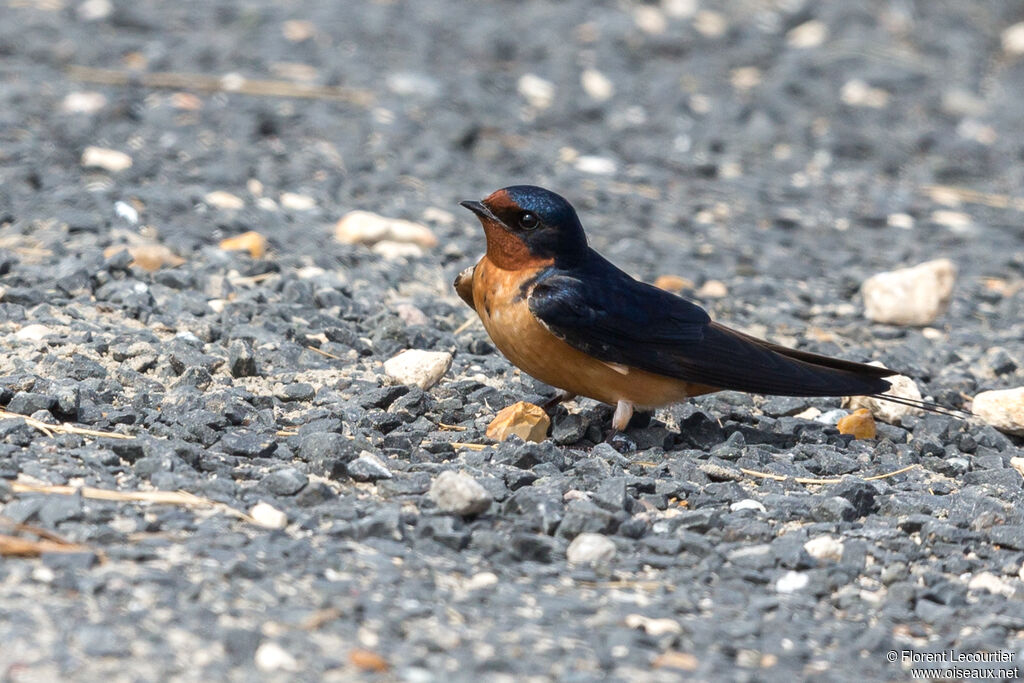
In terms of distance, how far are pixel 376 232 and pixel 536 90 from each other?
8.80 feet

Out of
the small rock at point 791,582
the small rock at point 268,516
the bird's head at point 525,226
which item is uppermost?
the bird's head at point 525,226

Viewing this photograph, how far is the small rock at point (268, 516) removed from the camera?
10.1ft

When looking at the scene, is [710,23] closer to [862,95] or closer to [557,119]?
[862,95]

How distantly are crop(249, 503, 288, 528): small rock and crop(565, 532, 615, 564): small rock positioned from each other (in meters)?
0.67

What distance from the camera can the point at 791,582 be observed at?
10.2 feet

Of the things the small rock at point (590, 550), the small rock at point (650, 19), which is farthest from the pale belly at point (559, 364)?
the small rock at point (650, 19)

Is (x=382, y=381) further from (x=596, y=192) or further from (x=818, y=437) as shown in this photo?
(x=596, y=192)

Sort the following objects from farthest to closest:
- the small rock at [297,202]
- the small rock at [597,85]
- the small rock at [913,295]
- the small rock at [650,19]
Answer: the small rock at [650,19], the small rock at [597,85], the small rock at [297,202], the small rock at [913,295]

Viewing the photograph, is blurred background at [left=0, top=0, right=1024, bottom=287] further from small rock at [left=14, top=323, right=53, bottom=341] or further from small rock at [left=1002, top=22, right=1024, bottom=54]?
small rock at [left=14, top=323, right=53, bottom=341]

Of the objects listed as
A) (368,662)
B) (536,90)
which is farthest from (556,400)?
(536,90)

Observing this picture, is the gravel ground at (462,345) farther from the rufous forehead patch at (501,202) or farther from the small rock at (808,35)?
the rufous forehead patch at (501,202)

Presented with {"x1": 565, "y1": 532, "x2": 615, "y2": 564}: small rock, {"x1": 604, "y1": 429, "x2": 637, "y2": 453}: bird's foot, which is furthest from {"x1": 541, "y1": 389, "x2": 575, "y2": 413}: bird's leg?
→ {"x1": 565, "y1": 532, "x2": 615, "y2": 564}: small rock

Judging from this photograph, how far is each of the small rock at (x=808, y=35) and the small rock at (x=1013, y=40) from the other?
143 cm

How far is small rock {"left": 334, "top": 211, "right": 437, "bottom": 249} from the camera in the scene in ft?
18.5
